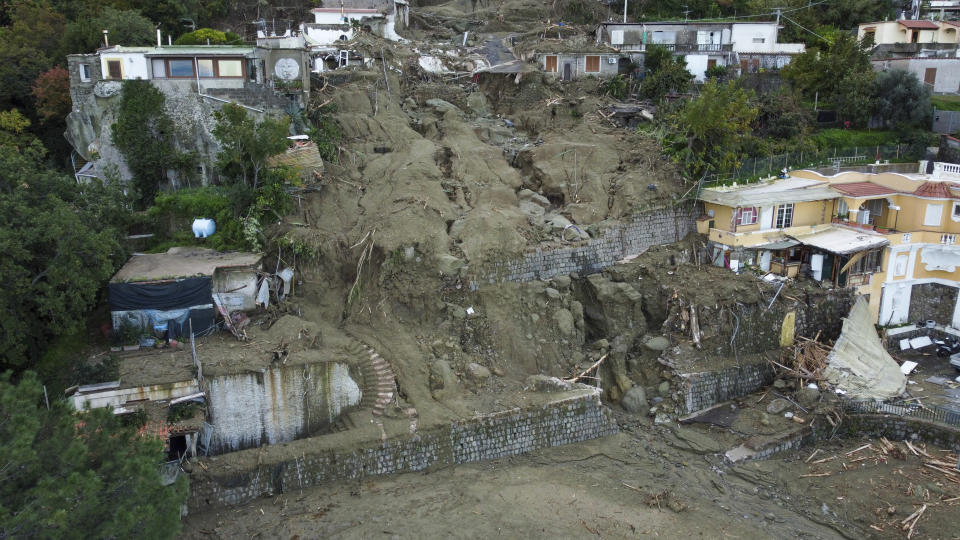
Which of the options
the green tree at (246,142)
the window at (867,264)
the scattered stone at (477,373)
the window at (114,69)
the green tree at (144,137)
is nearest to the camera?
the scattered stone at (477,373)

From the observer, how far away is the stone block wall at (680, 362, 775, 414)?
25.3 m

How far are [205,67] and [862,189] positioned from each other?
27.3 metres

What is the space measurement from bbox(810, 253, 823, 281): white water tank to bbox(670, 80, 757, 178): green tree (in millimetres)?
5081

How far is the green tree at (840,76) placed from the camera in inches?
1458

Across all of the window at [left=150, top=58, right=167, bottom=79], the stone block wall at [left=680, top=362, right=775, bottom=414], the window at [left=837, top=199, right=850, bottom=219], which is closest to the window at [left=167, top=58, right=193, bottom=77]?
the window at [left=150, top=58, right=167, bottom=79]

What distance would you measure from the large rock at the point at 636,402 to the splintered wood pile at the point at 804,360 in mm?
5423

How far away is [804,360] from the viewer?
2675cm

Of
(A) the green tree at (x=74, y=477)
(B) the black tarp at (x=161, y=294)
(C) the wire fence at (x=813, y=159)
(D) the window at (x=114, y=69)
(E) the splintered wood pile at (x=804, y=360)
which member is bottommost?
(E) the splintered wood pile at (x=804, y=360)

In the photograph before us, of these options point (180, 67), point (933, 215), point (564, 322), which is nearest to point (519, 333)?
point (564, 322)

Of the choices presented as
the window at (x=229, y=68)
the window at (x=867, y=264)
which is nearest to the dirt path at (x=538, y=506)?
the window at (x=867, y=264)

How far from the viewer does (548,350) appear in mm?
25594

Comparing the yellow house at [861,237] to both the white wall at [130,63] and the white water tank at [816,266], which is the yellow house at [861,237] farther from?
the white wall at [130,63]

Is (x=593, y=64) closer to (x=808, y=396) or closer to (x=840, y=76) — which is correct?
(x=840, y=76)

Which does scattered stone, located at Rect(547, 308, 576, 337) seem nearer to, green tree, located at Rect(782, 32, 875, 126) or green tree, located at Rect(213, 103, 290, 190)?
green tree, located at Rect(213, 103, 290, 190)
